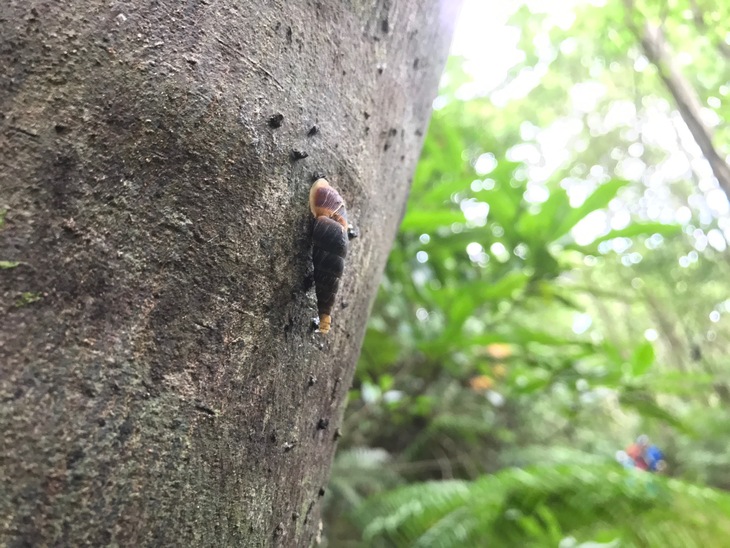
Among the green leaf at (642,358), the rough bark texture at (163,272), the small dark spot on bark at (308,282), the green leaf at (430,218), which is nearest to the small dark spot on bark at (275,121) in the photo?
the rough bark texture at (163,272)

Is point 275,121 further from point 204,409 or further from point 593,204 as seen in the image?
point 593,204

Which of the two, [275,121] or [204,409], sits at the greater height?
[275,121]

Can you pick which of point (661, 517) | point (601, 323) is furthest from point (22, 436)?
point (601, 323)

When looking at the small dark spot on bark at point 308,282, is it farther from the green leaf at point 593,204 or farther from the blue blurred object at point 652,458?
the blue blurred object at point 652,458

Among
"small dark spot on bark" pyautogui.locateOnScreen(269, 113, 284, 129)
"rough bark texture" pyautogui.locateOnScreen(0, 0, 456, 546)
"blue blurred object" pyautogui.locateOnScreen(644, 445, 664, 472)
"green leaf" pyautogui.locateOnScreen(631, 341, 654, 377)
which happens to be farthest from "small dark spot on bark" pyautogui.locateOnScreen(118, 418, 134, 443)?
"blue blurred object" pyautogui.locateOnScreen(644, 445, 664, 472)

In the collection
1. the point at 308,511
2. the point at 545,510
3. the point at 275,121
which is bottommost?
the point at 545,510

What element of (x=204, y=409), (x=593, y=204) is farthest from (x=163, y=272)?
(x=593, y=204)

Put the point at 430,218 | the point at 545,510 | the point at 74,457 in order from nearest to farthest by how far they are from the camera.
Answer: the point at 74,457 < the point at 430,218 < the point at 545,510

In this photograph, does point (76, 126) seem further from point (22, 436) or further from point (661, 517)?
point (661, 517)
